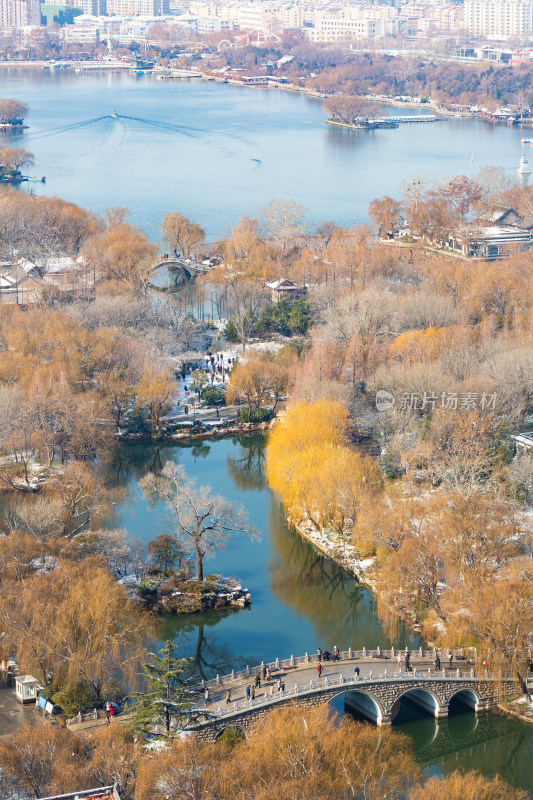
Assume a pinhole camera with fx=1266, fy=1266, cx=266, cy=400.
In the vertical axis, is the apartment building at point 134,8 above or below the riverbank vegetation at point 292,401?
above

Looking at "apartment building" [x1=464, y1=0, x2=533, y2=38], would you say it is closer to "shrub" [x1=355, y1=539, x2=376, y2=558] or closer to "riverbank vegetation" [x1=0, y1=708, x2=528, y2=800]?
"shrub" [x1=355, y1=539, x2=376, y2=558]

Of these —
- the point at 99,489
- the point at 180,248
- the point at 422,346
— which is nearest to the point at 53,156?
the point at 180,248

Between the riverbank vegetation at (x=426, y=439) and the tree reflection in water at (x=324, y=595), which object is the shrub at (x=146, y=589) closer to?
the tree reflection in water at (x=324, y=595)

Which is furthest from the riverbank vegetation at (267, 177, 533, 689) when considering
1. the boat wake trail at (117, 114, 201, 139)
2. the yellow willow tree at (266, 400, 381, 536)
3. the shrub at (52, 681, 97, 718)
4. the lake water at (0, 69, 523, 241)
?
the boat wake trail at (117, 114, 201, 139)

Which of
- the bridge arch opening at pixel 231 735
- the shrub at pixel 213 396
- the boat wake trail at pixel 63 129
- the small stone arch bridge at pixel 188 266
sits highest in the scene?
the boat wake trail at pixel 63 129

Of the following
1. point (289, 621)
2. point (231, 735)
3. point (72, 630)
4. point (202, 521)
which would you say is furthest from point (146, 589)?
point (231, 735)

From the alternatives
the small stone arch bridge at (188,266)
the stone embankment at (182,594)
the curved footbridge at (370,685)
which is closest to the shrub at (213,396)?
the stone embankment at (182,594)

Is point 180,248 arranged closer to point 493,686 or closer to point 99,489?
point 99,489

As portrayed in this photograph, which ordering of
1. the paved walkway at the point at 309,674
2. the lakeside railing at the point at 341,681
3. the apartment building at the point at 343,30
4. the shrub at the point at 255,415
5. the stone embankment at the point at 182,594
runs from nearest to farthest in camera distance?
the lakeside railing at the point at 341,681, the paved walkway at the point at 309,674, the stone embankment at the point at 182,594, the shrub at the point at 255,415, the apartment building at the point at 343,30
